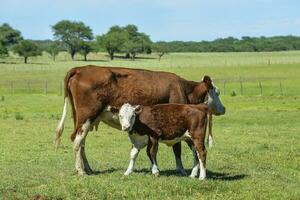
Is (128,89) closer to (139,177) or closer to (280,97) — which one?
(139,177)

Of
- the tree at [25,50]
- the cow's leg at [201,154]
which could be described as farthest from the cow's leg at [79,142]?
the tree at [25,50]

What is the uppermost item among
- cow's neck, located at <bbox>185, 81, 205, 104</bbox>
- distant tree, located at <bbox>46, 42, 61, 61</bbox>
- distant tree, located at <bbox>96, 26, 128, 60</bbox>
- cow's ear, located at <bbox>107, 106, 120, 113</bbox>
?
cow's neck, located at <bbox>185, 81, 205, 104</bbox>

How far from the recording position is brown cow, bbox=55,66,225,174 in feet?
44.9

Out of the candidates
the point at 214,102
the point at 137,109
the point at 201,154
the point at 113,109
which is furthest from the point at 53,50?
the point at 201,154

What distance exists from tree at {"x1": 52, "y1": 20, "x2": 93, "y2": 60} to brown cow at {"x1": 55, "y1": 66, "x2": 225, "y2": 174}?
489ft

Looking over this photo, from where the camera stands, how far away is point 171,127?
42.8 feet

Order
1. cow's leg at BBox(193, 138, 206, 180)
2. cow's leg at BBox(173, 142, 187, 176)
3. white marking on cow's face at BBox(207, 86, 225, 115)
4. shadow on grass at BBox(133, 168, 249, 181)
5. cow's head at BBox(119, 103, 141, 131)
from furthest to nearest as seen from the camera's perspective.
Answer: white marking on cow's face at BBox(207, 86, 225, 115) < cow's leg at BBox(173, 142, 187, 176) < shadow on grass at BBox(133, 168, 249, 181) < cow's leg at BBox(193, 138, 206, 180) < cow's head at BBox(119, 103, 141, 131)

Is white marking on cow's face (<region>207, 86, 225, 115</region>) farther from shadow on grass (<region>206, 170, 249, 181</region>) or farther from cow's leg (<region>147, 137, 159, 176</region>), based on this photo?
cow's leg (<region>147, 137, 159, 176</region>)

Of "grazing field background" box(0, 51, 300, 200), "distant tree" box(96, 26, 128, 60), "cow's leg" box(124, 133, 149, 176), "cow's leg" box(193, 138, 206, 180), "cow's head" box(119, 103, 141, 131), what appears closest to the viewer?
"grazing field background" box(0, 51, 300, 200)

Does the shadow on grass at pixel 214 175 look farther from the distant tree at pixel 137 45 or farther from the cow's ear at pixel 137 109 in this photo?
the distant tree at pixel 137 45

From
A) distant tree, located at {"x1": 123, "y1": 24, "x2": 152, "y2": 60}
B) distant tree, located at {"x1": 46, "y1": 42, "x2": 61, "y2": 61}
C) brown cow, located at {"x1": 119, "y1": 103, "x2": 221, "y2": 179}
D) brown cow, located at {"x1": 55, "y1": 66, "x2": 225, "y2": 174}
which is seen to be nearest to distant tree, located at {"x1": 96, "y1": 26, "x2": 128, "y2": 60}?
distant tree, located at {"x1": 123, "y1": 24, "x2": 152, "y2": 60}

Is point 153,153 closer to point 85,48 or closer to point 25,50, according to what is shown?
point 25,50

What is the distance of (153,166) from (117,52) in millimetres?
159608

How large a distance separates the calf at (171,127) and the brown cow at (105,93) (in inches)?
31.4
